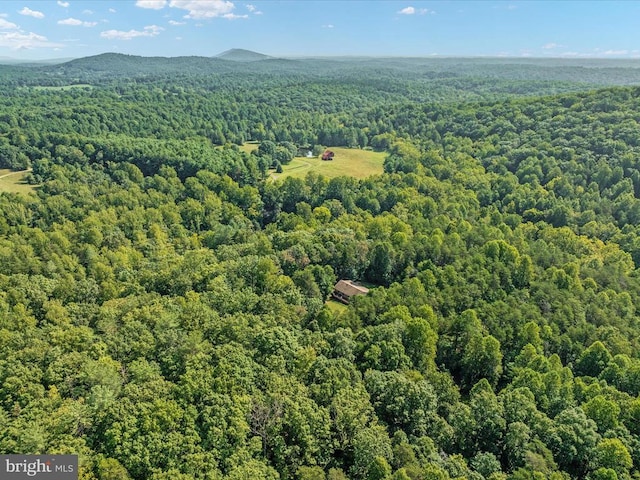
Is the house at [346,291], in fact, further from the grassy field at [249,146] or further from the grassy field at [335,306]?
the grassy field at [249,146]

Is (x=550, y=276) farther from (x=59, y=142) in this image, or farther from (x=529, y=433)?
(x=59, y=142)

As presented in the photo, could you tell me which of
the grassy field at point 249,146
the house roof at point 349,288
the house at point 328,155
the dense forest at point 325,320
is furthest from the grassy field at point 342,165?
the house roof at point 349,288

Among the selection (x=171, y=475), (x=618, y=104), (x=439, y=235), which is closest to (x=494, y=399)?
(x=171, y=475)

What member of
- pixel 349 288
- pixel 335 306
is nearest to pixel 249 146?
pixel 349 288

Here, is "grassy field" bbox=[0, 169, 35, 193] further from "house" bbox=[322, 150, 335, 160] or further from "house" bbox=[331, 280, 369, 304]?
"house" bbox=[322, 150, 335, 160]
